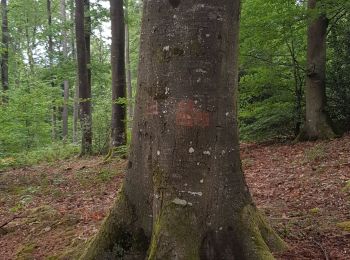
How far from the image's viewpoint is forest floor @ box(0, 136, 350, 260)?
432cm

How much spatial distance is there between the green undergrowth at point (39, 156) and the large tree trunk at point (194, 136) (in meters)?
9.61

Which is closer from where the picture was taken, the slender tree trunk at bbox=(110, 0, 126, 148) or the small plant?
the small plant

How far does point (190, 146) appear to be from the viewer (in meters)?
3.26

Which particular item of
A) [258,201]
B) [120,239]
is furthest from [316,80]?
[120,239]

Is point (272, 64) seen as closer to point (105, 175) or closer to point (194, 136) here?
point (105, 175)

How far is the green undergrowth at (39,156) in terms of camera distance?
1262 cm

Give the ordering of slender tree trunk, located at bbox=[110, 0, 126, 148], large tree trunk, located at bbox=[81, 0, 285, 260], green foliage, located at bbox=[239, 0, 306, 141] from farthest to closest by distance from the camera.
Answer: slender tree trunk, located at bbox=[110, 0, 126, 148], green foliage, located at bbox=[239, 0, 306, 141], large tree trunk, located at bbox=[81, 0, 285, 260]

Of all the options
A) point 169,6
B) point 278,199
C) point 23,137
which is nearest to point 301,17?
point 278,199

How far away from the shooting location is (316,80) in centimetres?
1114

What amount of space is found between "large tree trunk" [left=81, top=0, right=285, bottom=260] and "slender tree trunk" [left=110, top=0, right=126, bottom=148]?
9.13m

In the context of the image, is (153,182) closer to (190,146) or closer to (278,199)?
(190,146)

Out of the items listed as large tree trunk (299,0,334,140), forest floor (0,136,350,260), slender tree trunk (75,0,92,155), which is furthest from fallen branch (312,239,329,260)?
slender tree trunk (75,0,92,155)

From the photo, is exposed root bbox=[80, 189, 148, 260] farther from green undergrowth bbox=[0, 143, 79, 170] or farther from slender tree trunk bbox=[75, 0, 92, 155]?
slender tree trunk bbox=[75, 0, 92, 155]

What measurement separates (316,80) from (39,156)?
10.2 m
